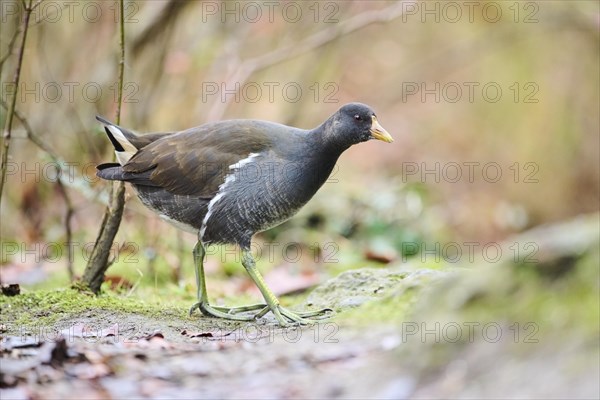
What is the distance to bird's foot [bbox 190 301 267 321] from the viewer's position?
5711 millimetres

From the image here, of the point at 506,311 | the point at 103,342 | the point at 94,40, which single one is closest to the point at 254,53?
the point at 94,40

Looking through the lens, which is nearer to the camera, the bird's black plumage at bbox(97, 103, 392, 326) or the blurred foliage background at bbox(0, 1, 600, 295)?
the bird's black plumage at bbox(97, 103, 392, 326)

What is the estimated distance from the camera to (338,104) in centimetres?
1842

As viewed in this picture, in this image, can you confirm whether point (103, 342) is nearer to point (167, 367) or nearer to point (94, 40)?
point (167, 367)

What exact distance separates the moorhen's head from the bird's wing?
1.44 ft

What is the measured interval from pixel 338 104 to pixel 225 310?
12863 millimetres

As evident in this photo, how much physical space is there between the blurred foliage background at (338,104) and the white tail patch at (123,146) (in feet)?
1.79

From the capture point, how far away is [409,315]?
12.2 ft

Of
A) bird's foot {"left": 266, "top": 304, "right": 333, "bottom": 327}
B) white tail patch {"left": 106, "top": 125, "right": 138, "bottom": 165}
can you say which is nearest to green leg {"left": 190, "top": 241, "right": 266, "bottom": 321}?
bird's foot {"left": 266, "top": 304, "right": 333, "bottom": 327}

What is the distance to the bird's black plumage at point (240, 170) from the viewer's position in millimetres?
5590

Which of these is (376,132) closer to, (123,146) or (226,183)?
(226,183)

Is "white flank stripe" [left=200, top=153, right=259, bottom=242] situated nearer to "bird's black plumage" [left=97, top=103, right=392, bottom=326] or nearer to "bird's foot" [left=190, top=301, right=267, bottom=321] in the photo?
"bird's black plumage" [left=97, top=103, right=392, bottom=326]

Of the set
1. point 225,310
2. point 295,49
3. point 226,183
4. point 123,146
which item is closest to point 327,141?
point 226,183

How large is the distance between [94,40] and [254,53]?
3196 mm
